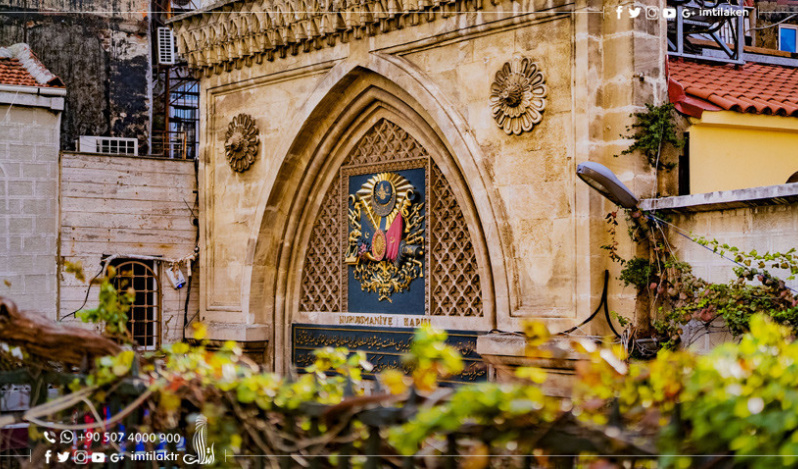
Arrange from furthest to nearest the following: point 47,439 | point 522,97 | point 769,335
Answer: point 522,97 < point 47,439 < point 769,335

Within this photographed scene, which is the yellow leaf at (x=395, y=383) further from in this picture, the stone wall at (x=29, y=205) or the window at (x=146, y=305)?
the window at (x=146, y=305)

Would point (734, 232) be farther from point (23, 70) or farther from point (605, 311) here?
point (23, 70)

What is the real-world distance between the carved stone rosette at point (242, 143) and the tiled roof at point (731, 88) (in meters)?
5.45

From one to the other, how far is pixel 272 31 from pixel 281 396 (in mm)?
10291

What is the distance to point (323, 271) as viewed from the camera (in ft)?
42.2

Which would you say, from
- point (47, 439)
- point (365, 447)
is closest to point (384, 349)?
point (47, 439)

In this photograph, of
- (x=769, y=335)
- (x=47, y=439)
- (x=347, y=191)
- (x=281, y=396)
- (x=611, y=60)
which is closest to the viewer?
(x=769, y=335)

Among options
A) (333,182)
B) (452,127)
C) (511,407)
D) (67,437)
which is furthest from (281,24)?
(511,407)

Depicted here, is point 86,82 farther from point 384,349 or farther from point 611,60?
point 611,60

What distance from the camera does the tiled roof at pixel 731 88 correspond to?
9.09m

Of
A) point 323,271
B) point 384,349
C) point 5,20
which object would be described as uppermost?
point 5,20

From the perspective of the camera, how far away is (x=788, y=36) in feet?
54.4

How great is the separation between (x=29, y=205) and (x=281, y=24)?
13.7ft

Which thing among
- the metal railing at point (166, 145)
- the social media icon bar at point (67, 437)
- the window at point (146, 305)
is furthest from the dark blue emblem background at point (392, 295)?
the metal railing at point (166, 145)
